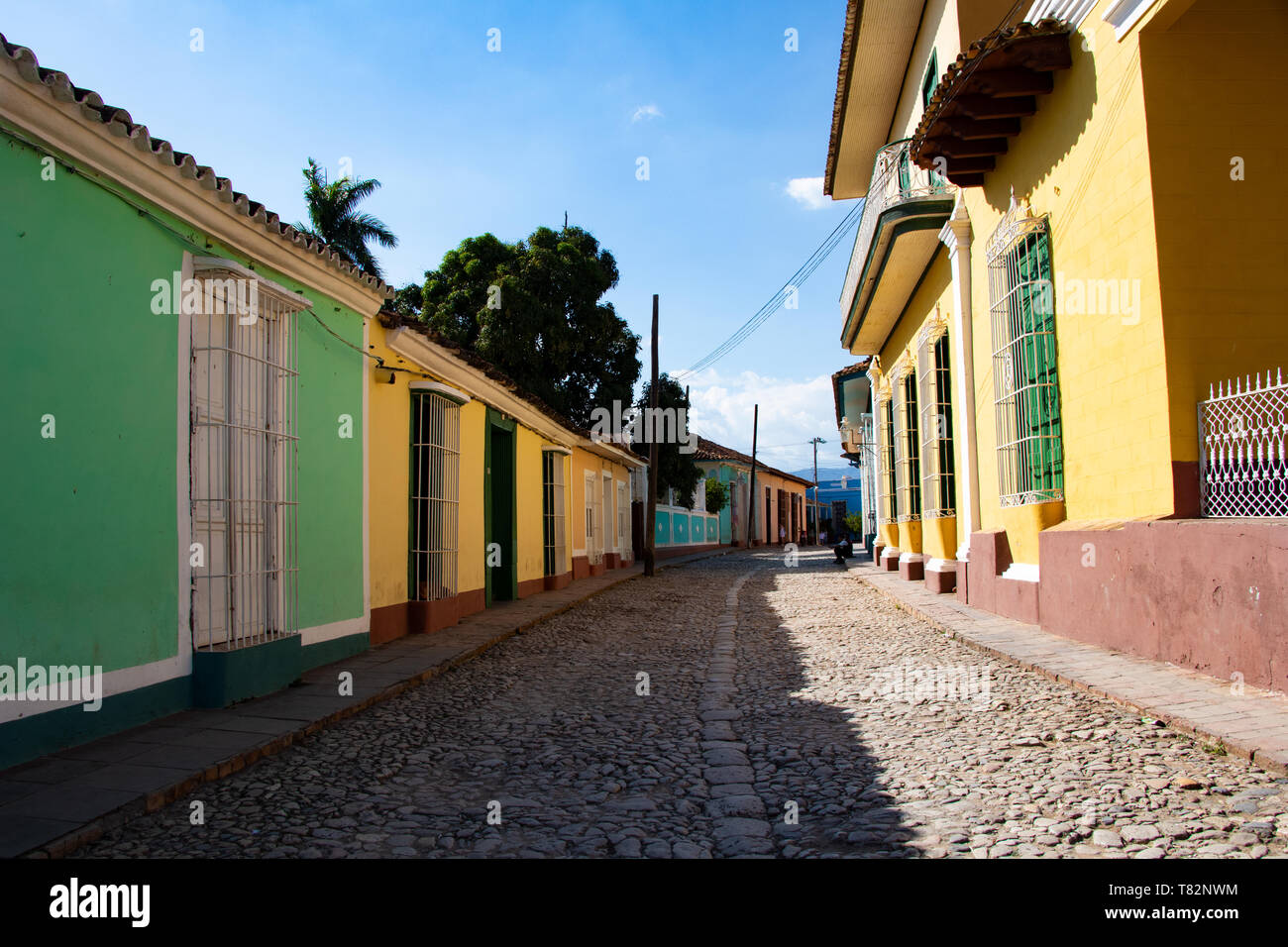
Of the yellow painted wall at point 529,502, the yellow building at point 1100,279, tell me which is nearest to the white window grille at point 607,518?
the yellow painted wall at point 529,502

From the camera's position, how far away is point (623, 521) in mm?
23266

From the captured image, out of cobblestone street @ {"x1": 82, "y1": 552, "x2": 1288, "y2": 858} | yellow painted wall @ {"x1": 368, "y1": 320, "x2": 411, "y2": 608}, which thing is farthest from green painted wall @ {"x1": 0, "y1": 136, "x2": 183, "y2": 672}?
yellow painted wall @ {"x1": 368, "y1": 320, "x2": 411, "y2": 608}

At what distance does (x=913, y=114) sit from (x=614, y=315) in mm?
12628

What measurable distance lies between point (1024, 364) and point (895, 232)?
3.21 m

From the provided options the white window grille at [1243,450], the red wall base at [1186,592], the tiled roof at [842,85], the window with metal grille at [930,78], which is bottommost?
the red wall base at [1186,592]

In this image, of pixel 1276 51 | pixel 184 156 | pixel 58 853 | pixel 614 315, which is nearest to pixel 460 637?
pixel 184 156

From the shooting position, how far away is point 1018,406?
829cm

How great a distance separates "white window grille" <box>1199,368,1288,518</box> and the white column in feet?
13.6

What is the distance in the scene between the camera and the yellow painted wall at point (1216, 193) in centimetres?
570

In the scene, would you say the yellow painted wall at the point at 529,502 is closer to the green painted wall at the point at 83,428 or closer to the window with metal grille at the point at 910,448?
the window with metal grille at the point at 910,448

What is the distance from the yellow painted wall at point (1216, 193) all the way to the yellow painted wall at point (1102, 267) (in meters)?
0.10

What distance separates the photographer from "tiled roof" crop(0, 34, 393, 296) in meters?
3.80

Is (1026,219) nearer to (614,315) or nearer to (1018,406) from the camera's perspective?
(1018,406)

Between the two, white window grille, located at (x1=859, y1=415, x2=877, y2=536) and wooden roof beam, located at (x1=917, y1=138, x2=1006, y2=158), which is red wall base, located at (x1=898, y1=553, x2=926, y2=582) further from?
white window grille, located at (x1=859, y1=415, x2=877, y2=536)
